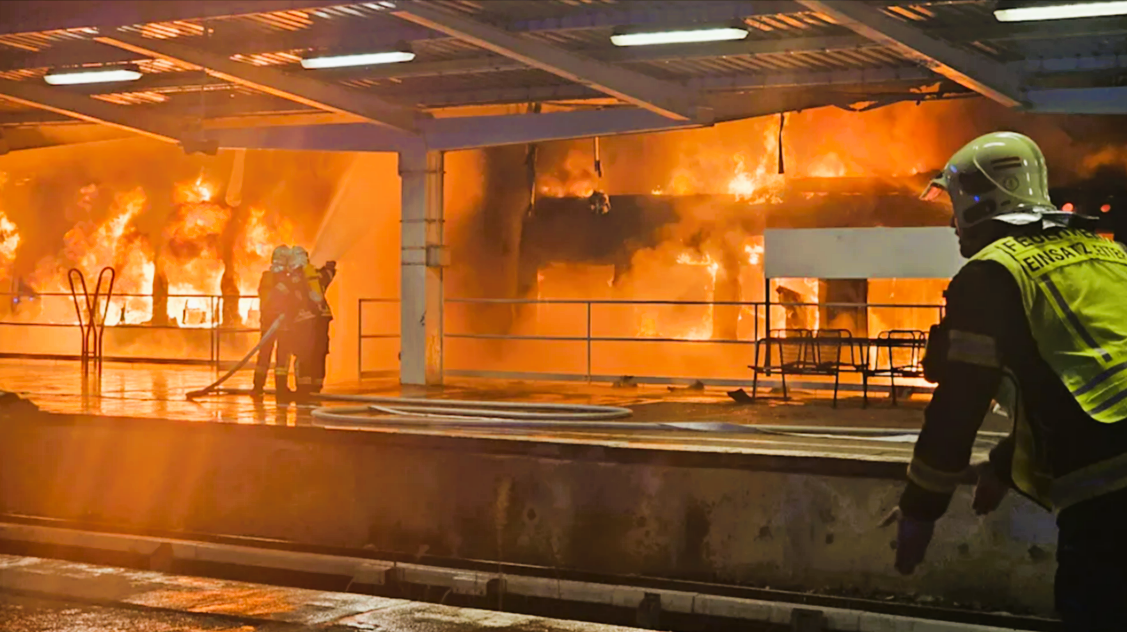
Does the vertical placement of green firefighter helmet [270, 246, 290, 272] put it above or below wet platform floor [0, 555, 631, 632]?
above

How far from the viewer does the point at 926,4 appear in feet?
35.4

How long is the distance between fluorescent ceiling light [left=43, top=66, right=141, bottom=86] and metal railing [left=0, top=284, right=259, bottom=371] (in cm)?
669

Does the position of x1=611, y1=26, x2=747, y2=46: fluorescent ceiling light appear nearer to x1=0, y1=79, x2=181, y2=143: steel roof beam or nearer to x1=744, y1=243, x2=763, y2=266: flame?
x1=744, y1=243, x2=763, y2=266: flame

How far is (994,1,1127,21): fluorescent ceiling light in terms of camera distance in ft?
33.9

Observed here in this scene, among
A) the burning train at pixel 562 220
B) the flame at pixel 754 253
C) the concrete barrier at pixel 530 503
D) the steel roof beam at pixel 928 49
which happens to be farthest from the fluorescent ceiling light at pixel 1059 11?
the flame at pixel 754 253

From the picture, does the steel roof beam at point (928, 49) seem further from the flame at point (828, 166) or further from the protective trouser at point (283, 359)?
the protective trouser at point (283, 359)

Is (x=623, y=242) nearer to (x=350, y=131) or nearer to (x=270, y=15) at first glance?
(x=350, y=131)

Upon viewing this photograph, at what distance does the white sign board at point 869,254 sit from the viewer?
545 inches

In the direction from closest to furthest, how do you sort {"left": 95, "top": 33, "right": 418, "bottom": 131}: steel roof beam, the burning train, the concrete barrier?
1. the concrete barrier
2. {"left": 95, "top": 33, "right": 418, "bottom": 131}: steel roof beam
3. the burning train

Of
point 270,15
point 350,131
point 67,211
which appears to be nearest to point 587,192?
point 350,131

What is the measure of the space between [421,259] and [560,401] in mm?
3387

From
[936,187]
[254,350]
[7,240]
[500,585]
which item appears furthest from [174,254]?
[936,187]

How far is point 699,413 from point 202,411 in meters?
4.87

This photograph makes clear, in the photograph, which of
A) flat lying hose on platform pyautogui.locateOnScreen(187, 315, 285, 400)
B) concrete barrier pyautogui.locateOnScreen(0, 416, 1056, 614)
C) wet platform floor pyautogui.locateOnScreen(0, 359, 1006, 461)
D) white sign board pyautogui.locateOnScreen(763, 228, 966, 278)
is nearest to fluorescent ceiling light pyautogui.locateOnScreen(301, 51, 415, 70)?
flat lying hose on platform pyautogui.locateOnScreen(187, 315, 285, 400)
